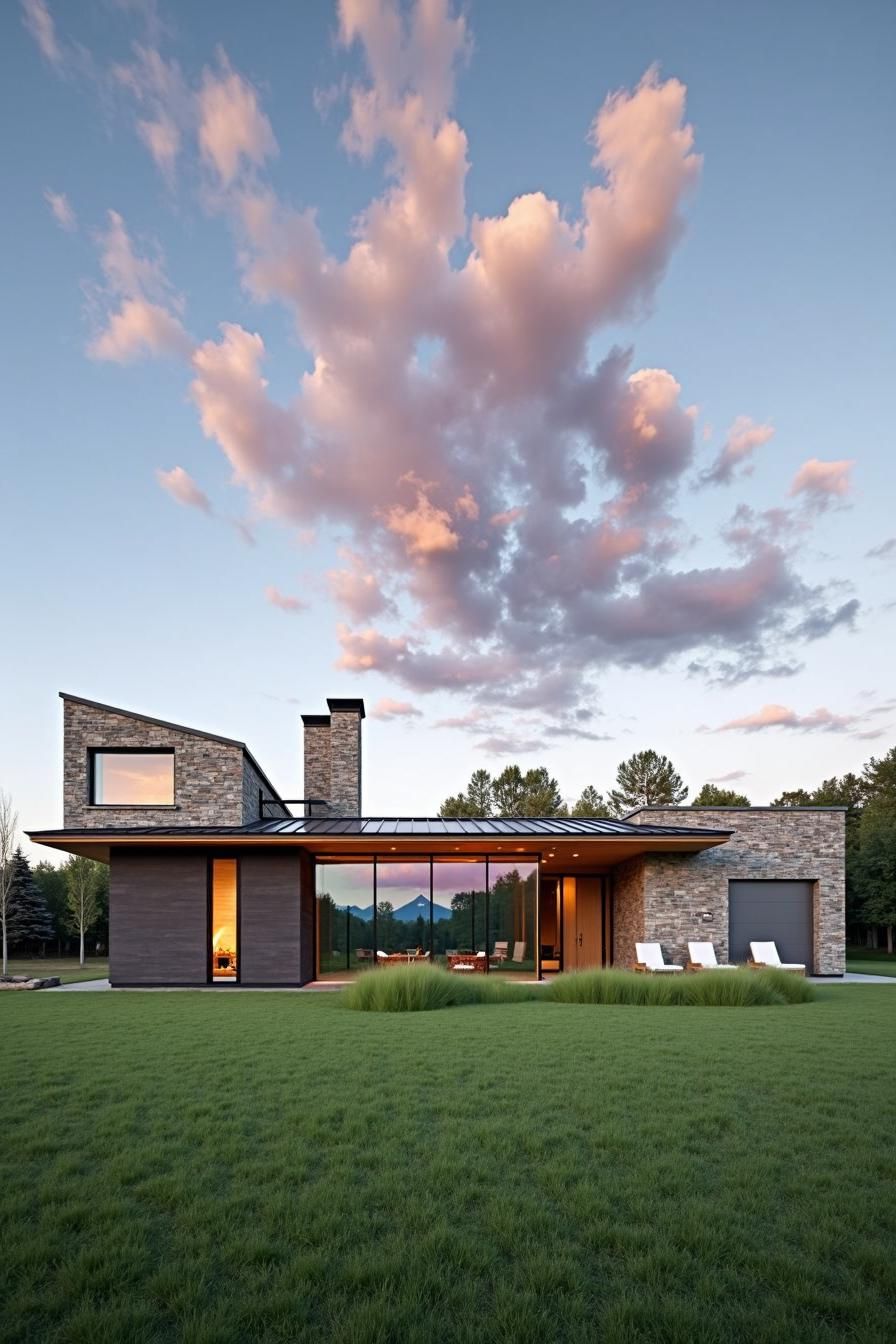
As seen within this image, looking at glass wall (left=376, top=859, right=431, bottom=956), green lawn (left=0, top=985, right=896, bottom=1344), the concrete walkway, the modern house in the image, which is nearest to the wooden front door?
the modern house

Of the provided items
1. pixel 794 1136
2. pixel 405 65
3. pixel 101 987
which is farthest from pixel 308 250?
pixel 101 987

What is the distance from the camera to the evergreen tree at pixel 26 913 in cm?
4091

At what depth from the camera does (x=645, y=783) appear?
53.3 meters

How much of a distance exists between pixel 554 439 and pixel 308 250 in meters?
7.02

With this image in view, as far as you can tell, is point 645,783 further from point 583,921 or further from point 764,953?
point 764,953

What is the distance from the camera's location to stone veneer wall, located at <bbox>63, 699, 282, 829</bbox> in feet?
57.6

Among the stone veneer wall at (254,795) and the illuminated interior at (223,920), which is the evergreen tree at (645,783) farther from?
the illuminated interior at (223,920)

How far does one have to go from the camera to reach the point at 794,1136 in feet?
15.8

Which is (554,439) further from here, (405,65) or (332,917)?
(332,917)

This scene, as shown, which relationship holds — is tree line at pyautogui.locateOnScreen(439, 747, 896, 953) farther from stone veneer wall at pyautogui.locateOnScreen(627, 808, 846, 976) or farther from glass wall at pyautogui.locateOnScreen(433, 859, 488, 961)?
glass wall at pyautogui.locateOnScreen(433, 859, 488, 961)

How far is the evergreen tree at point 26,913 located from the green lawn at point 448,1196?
128 feet

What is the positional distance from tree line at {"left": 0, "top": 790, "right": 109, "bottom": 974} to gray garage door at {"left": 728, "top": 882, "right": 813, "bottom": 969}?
86.2ft

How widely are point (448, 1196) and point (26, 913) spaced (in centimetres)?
4469

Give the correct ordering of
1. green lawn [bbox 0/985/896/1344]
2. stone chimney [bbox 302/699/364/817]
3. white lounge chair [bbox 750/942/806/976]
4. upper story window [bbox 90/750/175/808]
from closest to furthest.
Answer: green lawn [bbox 0/985/896/1344] → upper story window [bbox 90/750/175/808] → white lounge chair [bbox 750/942/806/976] → stone chimney [bbox 302/699/364/817]
